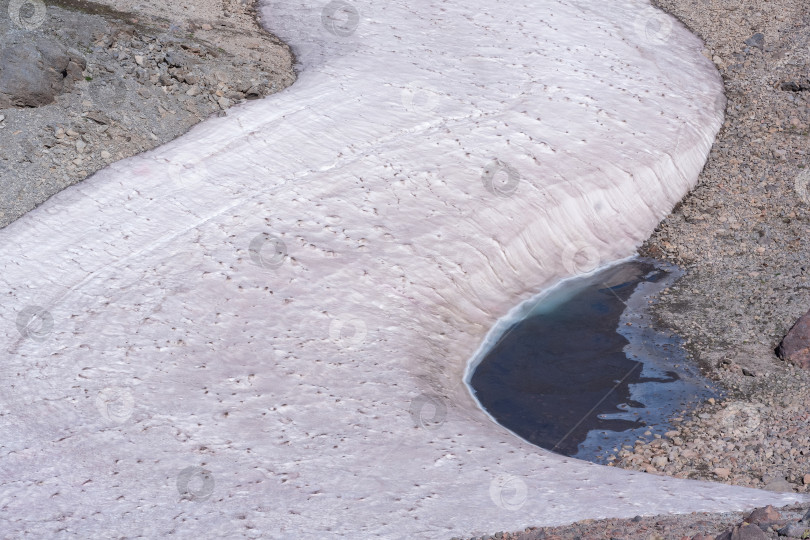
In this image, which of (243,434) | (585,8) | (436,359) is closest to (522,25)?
(585,8)

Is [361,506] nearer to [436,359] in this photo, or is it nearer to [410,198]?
[436,359]

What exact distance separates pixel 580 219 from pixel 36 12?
925cm

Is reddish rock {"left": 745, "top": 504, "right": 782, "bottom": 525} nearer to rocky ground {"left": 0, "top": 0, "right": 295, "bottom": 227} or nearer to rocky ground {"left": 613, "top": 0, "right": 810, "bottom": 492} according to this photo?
rocky ground {"left": 613, "top": 0, "right": 810, "bottom": 492}

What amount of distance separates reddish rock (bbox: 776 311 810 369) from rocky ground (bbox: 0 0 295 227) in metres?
8.61

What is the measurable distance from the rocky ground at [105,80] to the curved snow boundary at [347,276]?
1.44 ft

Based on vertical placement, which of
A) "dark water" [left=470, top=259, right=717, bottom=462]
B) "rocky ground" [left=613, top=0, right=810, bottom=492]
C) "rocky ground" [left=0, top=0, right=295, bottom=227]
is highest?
"rocky ground" [left=0, top=0, right=295, bottom=227]

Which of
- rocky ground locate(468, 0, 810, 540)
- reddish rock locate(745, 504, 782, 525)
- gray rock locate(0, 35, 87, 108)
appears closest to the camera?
reddish rock locate(745, 504, 782, 525)

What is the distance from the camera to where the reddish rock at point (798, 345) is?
1189 cm

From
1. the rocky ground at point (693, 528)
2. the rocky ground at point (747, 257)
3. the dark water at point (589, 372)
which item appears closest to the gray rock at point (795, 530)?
the rocky ground at point (693, 528)

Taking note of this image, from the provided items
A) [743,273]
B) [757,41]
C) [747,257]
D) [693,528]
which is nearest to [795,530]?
[693,528]

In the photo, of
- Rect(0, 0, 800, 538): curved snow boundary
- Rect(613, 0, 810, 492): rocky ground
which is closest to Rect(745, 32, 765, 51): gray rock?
Rect(613, 0, 810, 492): rocky ground

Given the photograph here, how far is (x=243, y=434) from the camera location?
991 cm

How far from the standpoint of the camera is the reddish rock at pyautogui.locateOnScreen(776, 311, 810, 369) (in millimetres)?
11891

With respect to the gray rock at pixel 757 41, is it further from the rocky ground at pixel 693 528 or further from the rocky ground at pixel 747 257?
the rocky ground at pixel 693 528
